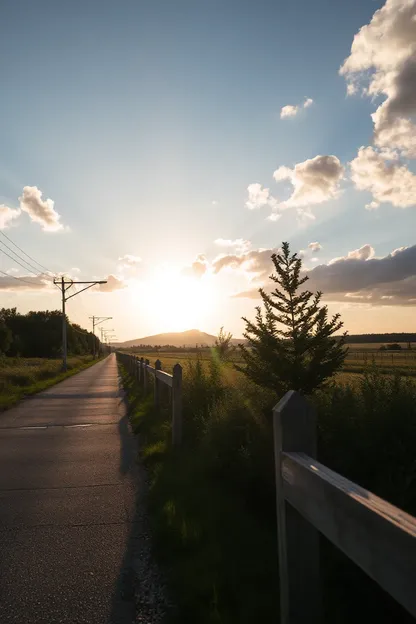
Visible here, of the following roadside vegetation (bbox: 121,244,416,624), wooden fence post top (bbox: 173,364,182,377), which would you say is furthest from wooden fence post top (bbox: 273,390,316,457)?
wooden fence post top (bbox: 173,364,182,377)

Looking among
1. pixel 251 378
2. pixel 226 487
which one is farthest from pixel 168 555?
pixel 251 378

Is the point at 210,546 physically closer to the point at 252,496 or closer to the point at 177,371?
the point at 252,496

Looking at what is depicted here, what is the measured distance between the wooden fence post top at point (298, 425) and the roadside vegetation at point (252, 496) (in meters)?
1.23

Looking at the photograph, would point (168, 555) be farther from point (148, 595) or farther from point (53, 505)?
point (53, 505)

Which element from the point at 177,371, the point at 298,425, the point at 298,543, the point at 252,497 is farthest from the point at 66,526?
the point at 177,371

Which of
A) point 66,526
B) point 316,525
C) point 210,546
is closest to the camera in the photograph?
point 316,525

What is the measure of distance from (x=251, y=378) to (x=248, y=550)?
4.82m

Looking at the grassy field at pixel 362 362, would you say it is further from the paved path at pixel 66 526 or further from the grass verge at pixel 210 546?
the paved path at pixel 66 526

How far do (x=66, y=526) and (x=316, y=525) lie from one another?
3532 millimetres

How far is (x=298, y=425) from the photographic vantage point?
7.90 feet

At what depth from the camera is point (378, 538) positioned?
5.05 ft

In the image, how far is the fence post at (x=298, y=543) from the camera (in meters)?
2.35

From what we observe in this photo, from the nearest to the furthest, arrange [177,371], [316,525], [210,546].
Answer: [316,525] < [210,546] < [177,371]

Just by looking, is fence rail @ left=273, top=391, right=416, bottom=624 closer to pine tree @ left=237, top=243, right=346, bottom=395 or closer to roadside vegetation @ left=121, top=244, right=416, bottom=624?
roadside vegetation @ left=121, top=244, right=416, bottom=624
